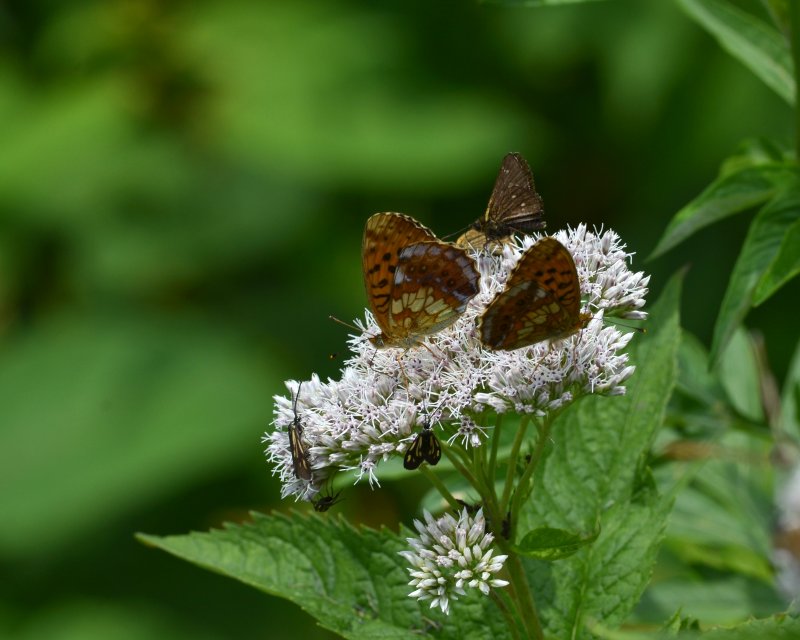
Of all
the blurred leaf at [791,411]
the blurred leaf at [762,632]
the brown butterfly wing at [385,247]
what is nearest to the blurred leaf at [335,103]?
the blurred leaf at [791,411]

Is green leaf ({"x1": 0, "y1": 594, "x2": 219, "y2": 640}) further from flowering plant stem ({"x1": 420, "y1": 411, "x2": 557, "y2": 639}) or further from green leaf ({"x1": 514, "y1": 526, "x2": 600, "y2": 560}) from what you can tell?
green leaf ({"x1": 514, "y1": 526, "x2": 600, "y2": 560})

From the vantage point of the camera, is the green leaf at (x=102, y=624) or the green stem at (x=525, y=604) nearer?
the green stem at (x=525, y=604)

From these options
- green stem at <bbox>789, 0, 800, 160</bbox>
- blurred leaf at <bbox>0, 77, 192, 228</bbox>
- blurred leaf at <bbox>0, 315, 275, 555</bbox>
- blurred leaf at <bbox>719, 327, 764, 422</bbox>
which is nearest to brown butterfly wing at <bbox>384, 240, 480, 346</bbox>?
green stem at <bbox>789, 0, 800, 160</bbox>

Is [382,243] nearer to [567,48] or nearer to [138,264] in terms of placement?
[567,48]

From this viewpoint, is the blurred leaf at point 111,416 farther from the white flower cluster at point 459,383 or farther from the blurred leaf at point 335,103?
the white flower cluster at point 459,383

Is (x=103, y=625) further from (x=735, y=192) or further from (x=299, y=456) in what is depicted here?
(x=735, y=192)
